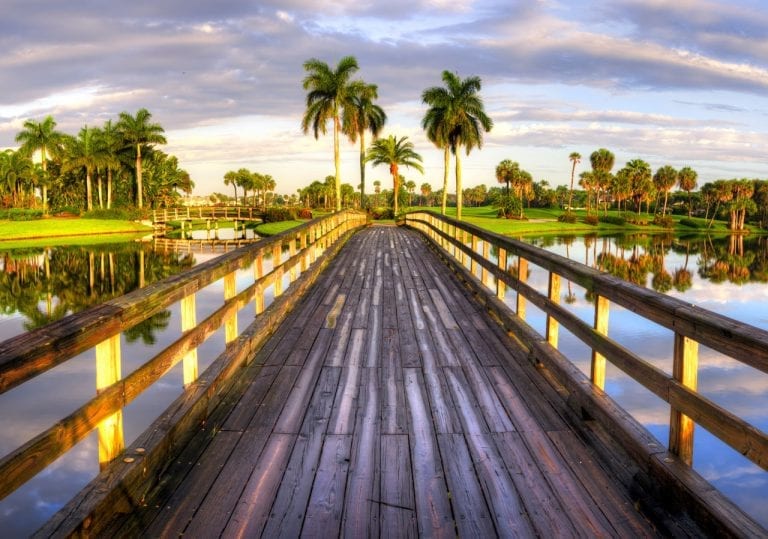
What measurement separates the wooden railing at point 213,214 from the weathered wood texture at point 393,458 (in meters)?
56.2

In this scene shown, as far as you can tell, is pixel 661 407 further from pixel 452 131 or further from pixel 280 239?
pixel 452 131

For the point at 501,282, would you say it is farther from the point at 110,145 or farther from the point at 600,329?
the point at 110,145

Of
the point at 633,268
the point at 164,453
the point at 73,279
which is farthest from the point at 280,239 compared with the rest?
the point at 633,268

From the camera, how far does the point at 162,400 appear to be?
10.3 meters

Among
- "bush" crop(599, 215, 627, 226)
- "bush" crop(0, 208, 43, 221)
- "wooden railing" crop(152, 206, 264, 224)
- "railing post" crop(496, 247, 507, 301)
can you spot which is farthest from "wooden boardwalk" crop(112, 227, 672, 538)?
"bush" crop(599, 215, 627, 226)

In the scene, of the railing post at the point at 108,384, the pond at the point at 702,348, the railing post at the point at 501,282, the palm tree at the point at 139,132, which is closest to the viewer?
the railing post at the point at 108,384

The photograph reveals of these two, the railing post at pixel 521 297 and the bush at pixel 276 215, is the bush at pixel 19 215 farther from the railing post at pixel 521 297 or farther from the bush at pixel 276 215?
the railing post at pixel 521 297

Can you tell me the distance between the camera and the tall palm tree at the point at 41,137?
7706 cm

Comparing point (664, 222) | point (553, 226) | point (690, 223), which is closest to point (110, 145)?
point (553, 226)

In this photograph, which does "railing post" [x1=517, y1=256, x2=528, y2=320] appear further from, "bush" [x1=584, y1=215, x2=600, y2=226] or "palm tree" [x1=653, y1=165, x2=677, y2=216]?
"palm tree" [x1=653, y1=165, x2=677, y2=216]

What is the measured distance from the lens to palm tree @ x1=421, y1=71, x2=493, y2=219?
1795 inches

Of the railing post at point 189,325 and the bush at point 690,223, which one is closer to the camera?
the railing post at point 189,325

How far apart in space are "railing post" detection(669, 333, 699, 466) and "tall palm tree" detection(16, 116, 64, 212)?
87.9m

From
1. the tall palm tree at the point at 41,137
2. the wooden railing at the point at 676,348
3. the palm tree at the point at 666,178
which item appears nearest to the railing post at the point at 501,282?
the wooden railing at the point at 676,348
